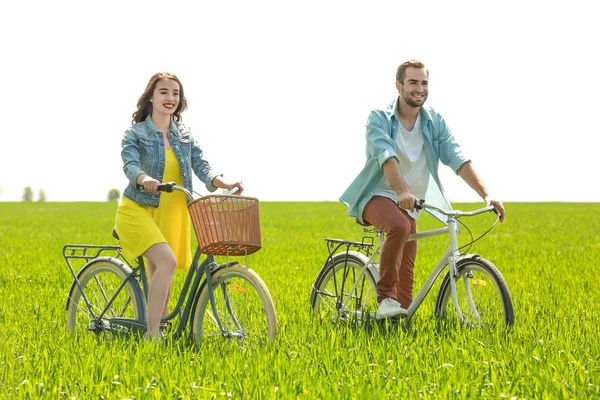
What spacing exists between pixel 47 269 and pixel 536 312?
25.1 ft

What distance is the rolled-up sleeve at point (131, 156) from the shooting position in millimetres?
5648

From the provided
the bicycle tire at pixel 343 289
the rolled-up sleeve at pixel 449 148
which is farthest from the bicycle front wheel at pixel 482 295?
the rolled-up sleeve at pixel 449 148

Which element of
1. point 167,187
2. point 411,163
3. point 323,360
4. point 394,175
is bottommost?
point 323,360

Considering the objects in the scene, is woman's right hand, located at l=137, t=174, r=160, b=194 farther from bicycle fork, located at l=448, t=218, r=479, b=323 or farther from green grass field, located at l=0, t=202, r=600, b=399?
bicycle fork, located at l=448, t=218, r=479, b=323

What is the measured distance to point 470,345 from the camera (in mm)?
5461

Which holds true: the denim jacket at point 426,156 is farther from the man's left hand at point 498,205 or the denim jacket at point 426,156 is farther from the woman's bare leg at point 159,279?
the woman's bare leg at point 159,279

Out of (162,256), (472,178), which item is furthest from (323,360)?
(472,178)

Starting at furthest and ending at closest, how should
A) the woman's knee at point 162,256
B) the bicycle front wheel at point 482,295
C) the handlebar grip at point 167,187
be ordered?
the woman's knee at point 162,256
the bicycle front wheel at point 482,295
the handlebar grip at point 167,187

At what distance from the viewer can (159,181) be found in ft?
19.2

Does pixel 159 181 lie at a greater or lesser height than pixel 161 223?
greater

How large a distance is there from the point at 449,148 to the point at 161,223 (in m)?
2.41

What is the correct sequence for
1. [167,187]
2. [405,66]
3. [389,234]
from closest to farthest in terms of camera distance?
[167,187]
[389,234]
[405,66]

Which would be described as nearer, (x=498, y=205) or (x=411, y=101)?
(x=498, y=205)

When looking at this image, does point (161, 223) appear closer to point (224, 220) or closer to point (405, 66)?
point (224, 220)
